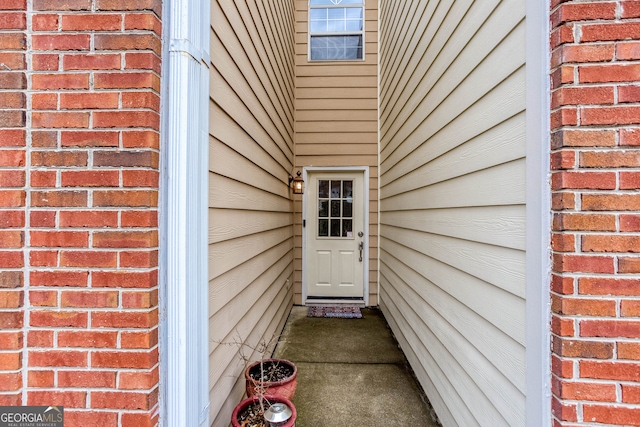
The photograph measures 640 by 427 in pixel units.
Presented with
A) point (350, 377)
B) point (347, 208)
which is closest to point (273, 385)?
point (350, 377)

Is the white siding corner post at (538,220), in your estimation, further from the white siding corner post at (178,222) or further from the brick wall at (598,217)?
the white siding corner post at (178,222)

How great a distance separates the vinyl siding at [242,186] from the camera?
1.53m

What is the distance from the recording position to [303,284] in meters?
4.19

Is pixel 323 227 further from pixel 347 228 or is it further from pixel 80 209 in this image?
pixel 80 209

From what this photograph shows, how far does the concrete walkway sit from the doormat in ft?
0.66

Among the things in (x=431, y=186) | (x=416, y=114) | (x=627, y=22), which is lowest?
(x=431, y=186)

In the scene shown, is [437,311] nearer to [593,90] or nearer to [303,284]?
[593,90]

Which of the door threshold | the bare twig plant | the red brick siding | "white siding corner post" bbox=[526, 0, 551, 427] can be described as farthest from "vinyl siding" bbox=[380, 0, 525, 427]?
the red brick siding

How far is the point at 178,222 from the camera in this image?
109 cm

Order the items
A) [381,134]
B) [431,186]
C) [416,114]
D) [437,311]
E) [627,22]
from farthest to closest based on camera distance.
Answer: [381,134] < [416,114] < [431,186] < [437,311] < [627,22]

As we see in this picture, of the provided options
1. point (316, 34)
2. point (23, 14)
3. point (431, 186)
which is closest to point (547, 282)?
point (431, 186)

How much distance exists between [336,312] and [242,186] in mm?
2513

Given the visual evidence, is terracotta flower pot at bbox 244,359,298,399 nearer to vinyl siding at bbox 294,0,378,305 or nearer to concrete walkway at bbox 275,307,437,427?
concrete walkway at bbox 275,307,437,427

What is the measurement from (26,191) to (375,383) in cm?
236
